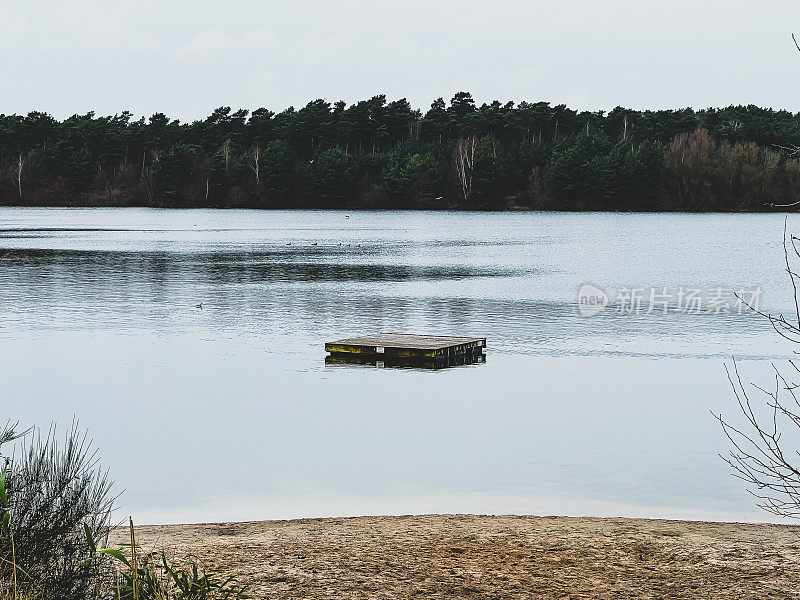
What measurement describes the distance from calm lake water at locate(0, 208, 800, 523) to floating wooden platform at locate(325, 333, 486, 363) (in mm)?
334

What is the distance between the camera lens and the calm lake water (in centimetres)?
1006

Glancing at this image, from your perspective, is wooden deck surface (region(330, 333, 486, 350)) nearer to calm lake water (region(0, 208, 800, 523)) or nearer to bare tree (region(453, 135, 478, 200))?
calm lake water (region(0, 208, 800, 523))

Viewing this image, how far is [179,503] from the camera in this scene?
376 inches

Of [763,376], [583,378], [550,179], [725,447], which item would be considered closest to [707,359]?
[763,376]

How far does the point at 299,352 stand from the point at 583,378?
16.0ft

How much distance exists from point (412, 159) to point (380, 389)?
10009cm

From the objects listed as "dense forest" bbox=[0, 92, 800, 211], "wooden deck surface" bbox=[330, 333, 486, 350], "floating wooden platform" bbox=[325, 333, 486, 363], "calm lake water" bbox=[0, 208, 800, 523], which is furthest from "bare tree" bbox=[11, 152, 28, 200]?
"floating wooden platform" bbox=[325, 333, 486, 363]

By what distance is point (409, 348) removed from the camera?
16.7m

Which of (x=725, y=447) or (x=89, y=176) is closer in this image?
(x=725, y=447)

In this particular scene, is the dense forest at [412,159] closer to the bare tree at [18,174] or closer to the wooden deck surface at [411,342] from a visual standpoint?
the bare tree at [18,174]

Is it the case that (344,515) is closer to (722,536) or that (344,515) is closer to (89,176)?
(722,536)

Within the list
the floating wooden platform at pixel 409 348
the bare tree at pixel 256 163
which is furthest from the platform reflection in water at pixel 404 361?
the bare tree at pixel 256 163

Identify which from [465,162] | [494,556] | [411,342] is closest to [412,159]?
[465,162]

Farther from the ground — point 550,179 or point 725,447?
point 550,179
